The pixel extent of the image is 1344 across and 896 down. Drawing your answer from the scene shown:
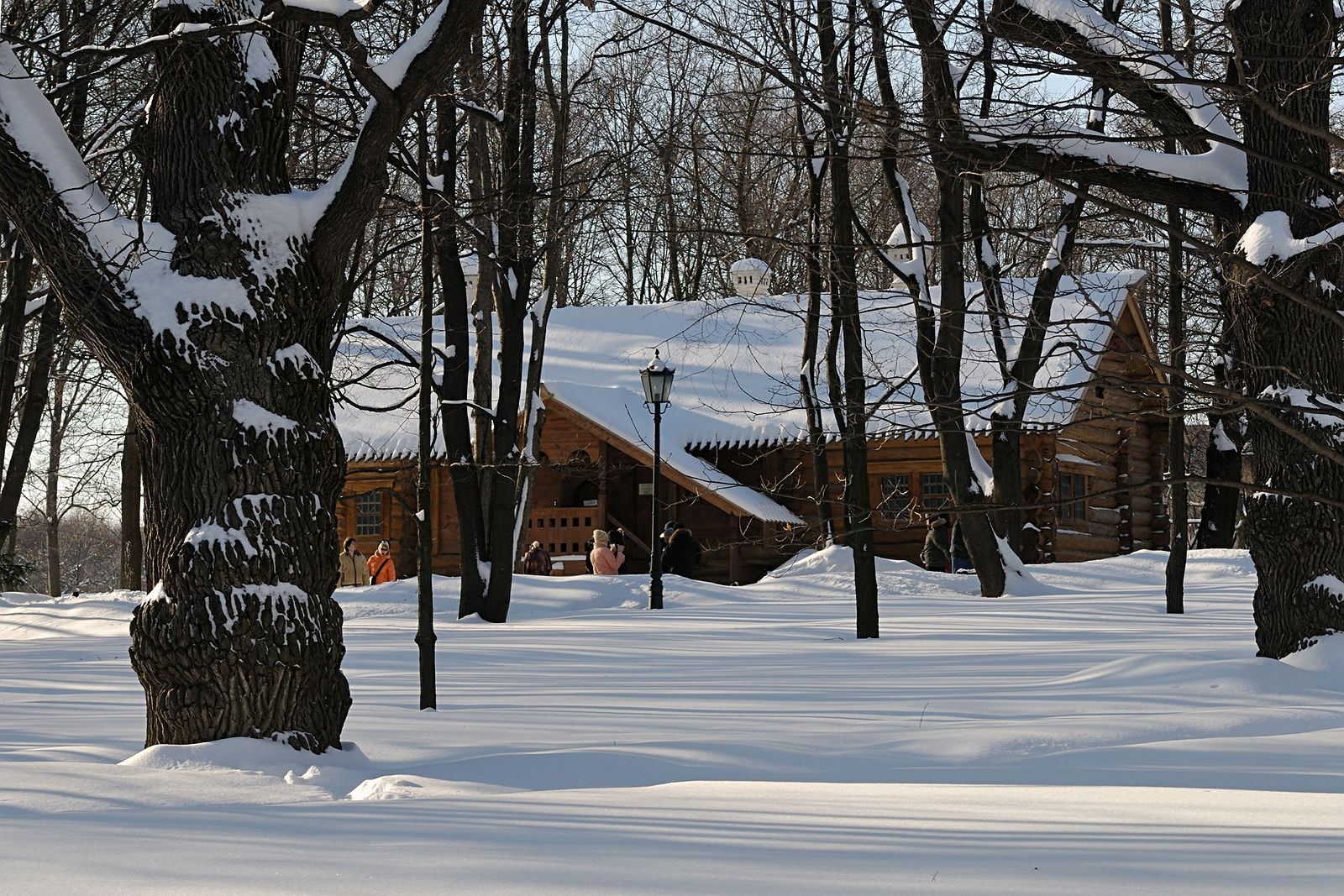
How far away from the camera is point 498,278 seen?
1636 cm

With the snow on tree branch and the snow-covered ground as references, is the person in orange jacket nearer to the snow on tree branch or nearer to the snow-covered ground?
the snow-covered ground

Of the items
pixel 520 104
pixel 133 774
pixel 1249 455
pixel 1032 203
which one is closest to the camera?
pixel 133 774

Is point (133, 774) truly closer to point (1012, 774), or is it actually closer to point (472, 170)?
point (1012, 774)

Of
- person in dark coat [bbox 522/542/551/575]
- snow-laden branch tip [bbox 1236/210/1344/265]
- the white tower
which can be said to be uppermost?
the white tower

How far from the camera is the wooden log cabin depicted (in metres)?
26.2

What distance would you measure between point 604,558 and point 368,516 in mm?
10068

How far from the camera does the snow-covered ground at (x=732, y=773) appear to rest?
3.81m

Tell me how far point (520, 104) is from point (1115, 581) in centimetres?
1236

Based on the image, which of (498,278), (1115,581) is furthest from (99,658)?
(1115,581)

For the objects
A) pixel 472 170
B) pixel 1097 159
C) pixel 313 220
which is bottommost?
pixel 313 220

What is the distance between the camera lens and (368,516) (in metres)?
32.0

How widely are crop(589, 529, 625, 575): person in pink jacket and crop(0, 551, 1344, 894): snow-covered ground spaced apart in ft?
31.9

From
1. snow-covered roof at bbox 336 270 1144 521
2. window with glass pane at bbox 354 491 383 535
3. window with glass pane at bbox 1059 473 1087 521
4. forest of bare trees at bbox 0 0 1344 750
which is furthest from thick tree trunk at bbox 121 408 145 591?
window with glass pane at bbox 1059 473 1087 521

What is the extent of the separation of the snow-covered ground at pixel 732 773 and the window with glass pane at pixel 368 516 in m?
17.4
